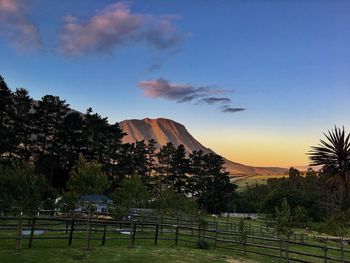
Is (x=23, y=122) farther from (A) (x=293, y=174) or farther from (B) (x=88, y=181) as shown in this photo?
(A) (x=293, y=174)

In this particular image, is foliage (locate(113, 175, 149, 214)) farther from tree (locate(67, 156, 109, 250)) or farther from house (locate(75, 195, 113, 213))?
tree (locate(67, 156, 109, 250))

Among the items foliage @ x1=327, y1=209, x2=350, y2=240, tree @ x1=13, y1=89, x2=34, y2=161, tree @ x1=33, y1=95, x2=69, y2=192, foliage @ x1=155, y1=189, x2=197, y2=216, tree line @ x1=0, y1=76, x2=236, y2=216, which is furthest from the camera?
tree @ x1=33, y1=95, x2=69, y2=192

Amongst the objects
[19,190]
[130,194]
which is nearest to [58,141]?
[130,194]

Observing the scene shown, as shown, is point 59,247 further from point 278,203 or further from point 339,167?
point 278,203

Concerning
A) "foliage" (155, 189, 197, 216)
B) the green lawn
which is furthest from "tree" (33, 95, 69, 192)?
the green lawn

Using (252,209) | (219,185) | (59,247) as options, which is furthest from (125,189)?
(252,209)

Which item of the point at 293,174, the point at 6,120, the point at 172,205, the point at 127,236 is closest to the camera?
the point at 127,236

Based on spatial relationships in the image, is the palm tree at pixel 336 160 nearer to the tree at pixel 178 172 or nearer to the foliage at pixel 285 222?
the foliage at pixel 285 222

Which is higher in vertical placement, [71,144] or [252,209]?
[71,144]

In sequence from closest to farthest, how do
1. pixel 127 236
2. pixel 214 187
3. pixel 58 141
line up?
pixel 127 236, pixel 58 141, pixel 214 187

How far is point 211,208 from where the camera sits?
351 ft

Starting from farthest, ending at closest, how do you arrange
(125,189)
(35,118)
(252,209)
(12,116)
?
1. (252,209)
2. (35,118)
3. (12,116)
4. (125,189)

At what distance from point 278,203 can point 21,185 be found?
310 feet

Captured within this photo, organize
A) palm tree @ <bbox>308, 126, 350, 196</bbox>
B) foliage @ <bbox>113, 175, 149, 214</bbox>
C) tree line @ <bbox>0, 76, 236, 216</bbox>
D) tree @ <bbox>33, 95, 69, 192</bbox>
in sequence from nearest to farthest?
palm tree @ <bbox>308, 126, 350, 196</bbox>, foliage @ <bbox>113, 175, 149, 214</bbox>, tree line @ <bbox>0, 76, 236, 216</bbox>, tree @ <bbox>33, 95, 69, 192</bbox>
